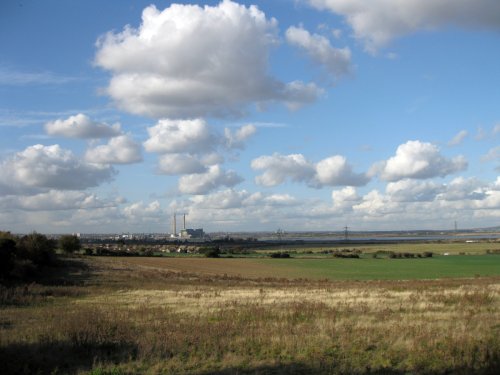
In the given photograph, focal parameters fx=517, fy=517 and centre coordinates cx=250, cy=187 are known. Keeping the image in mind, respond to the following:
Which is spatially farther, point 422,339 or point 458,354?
point 422,339

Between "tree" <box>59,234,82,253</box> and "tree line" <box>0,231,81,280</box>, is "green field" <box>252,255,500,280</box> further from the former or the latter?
Answer: "tree" <box>59,234,82,253</box>

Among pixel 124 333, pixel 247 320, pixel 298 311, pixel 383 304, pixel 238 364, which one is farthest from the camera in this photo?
pixel 383 304

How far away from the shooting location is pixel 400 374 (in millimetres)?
11047

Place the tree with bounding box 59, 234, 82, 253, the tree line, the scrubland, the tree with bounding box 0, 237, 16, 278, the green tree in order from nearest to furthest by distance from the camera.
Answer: the scrubland, the tree with bounding box 0, 237, 16, 278, the tree line, the green tree, the tree with bounding box 59, 234, 82, 253

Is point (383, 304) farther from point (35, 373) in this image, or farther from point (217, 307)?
point (35, 373)

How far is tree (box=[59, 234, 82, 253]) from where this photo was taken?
11644 centimetres

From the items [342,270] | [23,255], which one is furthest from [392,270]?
[23,255]

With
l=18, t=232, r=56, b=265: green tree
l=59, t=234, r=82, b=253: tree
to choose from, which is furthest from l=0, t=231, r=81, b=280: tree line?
l=59, t=234, r=82, b=253: tree

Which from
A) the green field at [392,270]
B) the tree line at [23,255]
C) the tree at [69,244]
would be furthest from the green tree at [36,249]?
the tree at [69,244]

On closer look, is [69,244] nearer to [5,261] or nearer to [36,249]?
[36,249]

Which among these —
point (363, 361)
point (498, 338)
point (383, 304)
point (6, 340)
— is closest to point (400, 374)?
point (363, 361)

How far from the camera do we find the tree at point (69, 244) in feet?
382

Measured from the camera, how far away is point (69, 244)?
385 feet

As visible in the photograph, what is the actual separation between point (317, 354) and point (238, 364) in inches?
80.6
